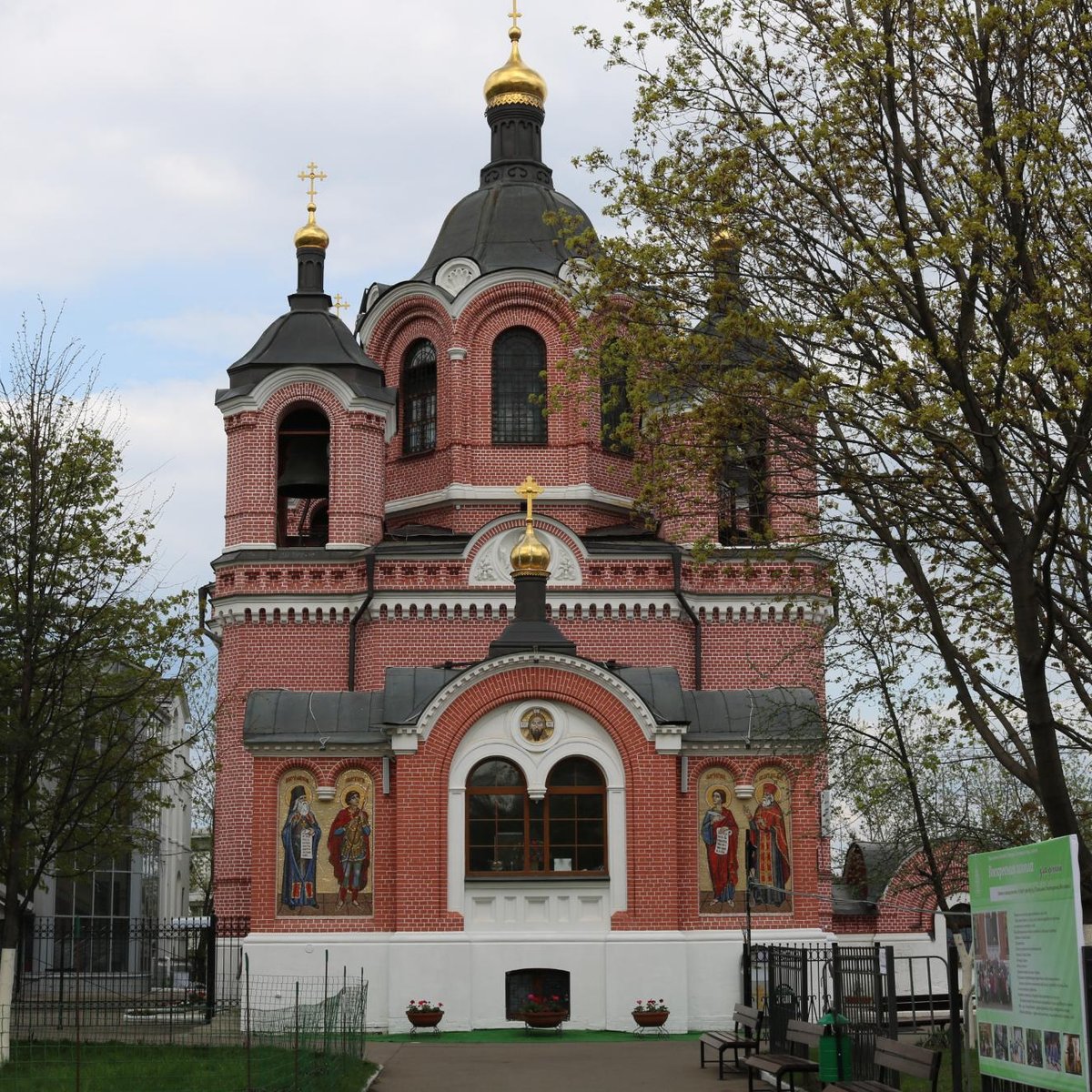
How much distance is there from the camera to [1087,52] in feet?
39.8

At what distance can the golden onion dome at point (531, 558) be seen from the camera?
23734mm

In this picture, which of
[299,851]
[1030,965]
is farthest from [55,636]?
[1030,965]

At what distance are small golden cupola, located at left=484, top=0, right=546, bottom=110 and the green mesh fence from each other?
15967 mm

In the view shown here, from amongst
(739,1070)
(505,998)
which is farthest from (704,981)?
(739,1070)

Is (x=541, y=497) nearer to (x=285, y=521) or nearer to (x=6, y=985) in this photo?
(x=285, y=521)

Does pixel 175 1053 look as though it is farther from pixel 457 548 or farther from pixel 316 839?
pixel 457 548

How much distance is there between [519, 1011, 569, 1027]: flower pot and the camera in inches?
816

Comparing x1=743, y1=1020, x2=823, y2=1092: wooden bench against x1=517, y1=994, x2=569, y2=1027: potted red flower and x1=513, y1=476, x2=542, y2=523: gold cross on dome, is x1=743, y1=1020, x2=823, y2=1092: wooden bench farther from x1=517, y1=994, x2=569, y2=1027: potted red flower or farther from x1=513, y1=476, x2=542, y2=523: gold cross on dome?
x1=513, y1=476, x2=542, y2=523: gold cross on dome

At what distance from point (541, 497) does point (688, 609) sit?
3110 mm

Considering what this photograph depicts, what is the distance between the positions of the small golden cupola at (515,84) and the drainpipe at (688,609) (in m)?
9.55

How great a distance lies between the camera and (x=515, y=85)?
99.1 feet

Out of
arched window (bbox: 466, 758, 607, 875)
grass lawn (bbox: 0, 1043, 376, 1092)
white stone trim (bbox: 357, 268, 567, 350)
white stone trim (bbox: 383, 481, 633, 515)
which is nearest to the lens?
grass lawn (bbox: 0, 1043, 376, 1092)

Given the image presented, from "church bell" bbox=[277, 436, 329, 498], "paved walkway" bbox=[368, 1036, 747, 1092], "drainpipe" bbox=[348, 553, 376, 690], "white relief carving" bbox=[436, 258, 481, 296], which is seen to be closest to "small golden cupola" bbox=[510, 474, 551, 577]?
"drainpipe" bbox=[348, 553, 376, 690]

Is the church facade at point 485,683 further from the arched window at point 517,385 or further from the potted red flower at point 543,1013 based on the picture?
the potted red flower at point 543,1013
